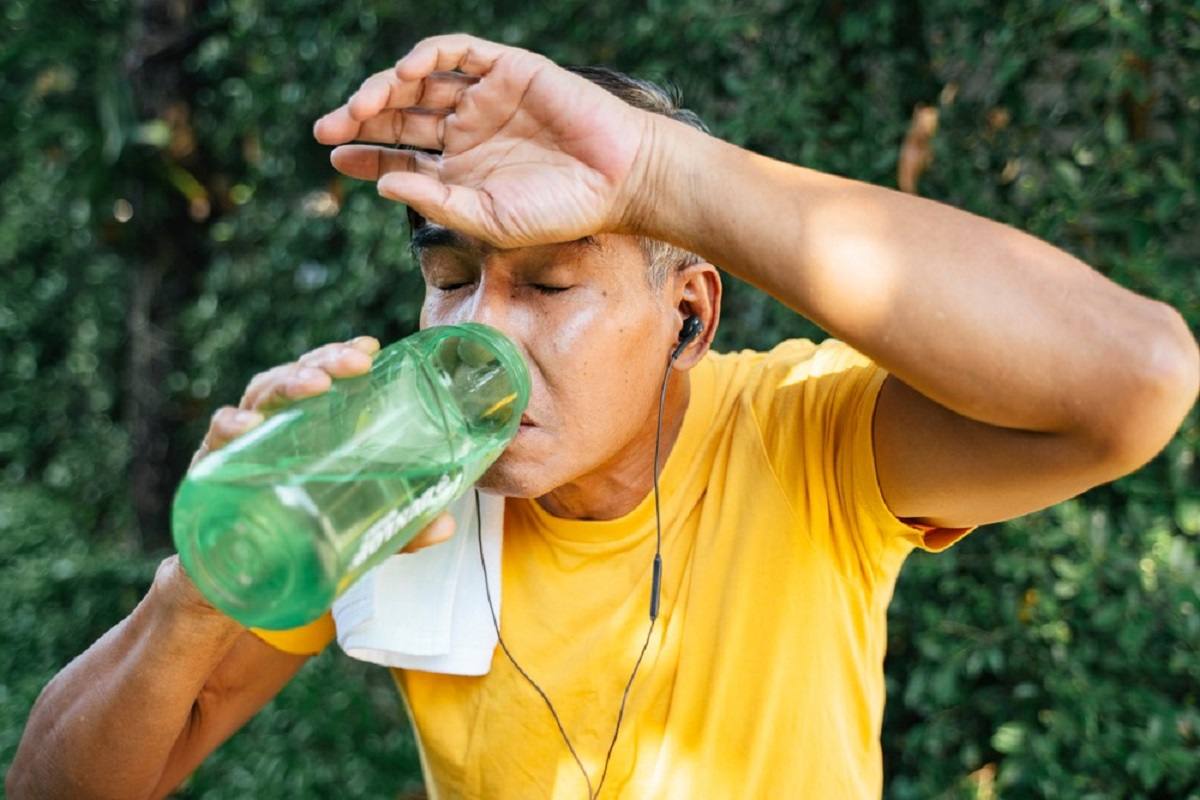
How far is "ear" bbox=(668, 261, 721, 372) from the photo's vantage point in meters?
1.78

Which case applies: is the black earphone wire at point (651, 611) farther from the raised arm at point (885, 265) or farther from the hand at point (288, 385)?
the hand at point (288, 385)

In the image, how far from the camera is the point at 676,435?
5.96 feet

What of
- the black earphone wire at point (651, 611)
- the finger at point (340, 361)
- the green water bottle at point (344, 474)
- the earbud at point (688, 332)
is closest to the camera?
the green water bottle at point (344, 474)

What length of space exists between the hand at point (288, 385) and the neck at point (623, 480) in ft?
1.66

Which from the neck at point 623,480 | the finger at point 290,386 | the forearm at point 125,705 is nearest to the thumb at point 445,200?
the finger at point 290,386

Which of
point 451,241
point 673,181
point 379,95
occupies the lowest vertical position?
point 451,241

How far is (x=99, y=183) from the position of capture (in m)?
5.07

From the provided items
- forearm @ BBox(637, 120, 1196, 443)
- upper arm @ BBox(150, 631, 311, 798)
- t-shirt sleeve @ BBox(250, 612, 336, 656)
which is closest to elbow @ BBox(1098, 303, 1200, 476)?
forearm @ BBox(637, 120, 1196, 443)

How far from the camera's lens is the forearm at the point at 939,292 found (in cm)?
124

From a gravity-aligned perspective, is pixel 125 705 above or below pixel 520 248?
below

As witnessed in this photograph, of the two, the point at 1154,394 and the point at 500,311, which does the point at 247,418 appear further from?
the point at 1154,394

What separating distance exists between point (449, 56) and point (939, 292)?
2.14 ft

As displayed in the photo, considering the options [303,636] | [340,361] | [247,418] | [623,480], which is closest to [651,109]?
[623,480]

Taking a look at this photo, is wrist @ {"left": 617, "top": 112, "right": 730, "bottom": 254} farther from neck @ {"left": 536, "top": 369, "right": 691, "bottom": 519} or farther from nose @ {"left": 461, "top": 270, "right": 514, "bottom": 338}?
neck @ {"left": 536, "top": 369, "right": 691, "bottom": 519}
